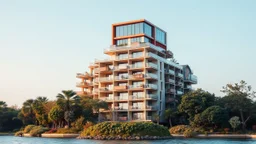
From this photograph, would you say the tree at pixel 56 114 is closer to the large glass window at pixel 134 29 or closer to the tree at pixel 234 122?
the large glass window at pixel 134 29

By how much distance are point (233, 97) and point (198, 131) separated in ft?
32.2

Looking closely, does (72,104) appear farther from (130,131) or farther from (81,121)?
(130,131)

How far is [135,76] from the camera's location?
74000 mm

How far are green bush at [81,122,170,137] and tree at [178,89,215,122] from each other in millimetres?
11154

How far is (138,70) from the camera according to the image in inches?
2972

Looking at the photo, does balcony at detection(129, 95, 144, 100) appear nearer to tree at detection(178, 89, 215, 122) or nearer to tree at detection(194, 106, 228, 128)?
tree at detection(178, 89, 215, 122)

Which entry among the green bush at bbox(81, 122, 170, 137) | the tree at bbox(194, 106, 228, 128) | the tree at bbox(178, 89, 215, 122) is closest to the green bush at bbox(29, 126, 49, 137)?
the green bush at bbox(81, 122, 170, 137)

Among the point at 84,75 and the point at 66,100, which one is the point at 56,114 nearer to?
the point at 66,100

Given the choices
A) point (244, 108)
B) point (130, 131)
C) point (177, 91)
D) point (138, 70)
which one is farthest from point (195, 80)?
point (130, 131)

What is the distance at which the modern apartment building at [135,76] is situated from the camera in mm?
74000

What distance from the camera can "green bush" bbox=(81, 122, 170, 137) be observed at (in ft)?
178

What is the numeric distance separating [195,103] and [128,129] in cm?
1729

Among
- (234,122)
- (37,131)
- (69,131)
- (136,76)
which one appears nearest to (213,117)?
(234,122)

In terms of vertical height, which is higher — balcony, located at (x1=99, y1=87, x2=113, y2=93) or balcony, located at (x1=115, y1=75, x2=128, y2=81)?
balcony, located at (x1=115, y1=75, x2=128, y2=81)
